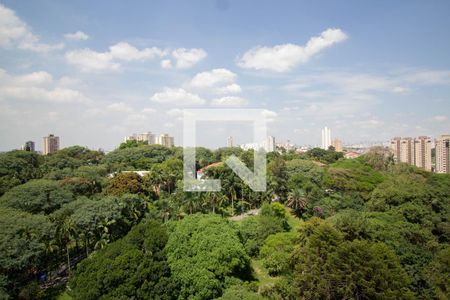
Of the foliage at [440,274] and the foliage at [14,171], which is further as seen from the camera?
the foliage at [14,171]

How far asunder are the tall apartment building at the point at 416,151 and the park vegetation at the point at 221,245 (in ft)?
110

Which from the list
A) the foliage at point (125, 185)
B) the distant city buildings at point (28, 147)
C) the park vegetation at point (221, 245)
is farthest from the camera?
the distant city buildings at point (28, 147)

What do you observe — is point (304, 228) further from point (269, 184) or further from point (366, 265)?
point (269, 184)

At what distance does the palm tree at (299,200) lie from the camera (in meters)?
22.0

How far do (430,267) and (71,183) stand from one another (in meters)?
23.6

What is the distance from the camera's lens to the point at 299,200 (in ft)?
72.5

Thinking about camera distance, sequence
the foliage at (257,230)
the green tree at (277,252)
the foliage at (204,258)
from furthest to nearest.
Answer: the foliage at (257,230)
the green tree at (277,252)
the foliage at (204,258)

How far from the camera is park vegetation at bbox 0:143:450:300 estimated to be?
36.9 ft

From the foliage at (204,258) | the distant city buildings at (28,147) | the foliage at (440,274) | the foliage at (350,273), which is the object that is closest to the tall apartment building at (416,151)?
the foliage at (440,274)

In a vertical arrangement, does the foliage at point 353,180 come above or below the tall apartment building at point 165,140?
below

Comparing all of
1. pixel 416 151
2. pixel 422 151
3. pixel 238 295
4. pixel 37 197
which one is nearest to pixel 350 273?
pixel 238 295

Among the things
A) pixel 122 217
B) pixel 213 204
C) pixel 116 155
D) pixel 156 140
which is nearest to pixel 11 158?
pixel 116 155

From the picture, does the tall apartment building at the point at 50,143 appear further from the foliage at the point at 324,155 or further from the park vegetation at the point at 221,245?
the foliage at the point at 324,155

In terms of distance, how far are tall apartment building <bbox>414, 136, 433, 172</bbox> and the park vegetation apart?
110 feet
